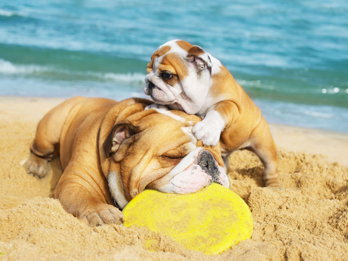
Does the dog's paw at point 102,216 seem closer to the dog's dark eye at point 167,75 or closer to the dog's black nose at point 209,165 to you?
the dog's black nose at point 209,165

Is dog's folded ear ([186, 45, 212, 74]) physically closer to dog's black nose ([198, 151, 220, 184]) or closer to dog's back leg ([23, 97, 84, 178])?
dog's black nose ([198, 151, 220, 184])

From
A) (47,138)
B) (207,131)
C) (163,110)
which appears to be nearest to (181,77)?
(163,110)

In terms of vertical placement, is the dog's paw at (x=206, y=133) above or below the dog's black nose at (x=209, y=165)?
above

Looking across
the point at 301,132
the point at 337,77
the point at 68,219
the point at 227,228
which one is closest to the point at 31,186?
the point at 68,219

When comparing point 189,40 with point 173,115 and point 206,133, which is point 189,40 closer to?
point 173,115

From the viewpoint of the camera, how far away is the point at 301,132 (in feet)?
22.0

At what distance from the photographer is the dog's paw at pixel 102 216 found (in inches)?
115

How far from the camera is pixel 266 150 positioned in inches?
177

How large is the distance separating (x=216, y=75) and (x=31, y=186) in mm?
2346

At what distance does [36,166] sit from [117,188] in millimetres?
1855

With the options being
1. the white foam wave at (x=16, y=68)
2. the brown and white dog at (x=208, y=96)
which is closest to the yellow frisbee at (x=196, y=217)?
the brown and white dog at (x=208, y=96)

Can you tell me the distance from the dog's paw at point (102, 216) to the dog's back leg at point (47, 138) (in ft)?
6.14

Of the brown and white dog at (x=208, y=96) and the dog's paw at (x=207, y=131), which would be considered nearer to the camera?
the dog's paw at (x=207, y=131)

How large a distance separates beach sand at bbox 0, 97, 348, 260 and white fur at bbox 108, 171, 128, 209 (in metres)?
0.43
